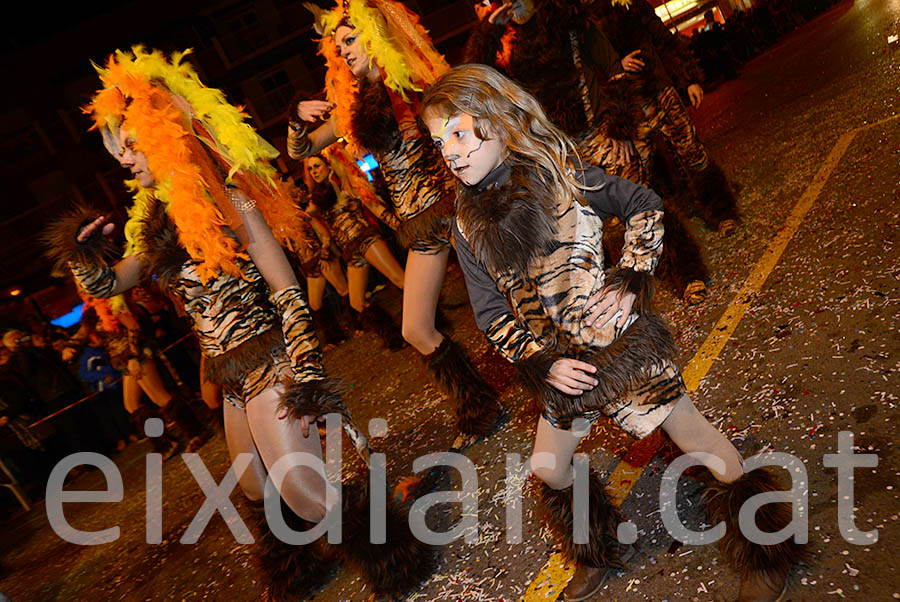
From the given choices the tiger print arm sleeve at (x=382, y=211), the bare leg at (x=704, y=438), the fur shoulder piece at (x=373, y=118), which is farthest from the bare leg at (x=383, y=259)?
the bare leg at (x=704, y=438)

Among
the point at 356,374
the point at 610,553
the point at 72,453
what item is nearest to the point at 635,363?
the point at 610,553

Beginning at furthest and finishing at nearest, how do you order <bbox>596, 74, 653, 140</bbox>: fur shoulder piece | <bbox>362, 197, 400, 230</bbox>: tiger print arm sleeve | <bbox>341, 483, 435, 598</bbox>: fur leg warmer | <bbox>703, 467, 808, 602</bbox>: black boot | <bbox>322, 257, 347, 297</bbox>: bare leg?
<bbox>322, 257, 347, 297</bbox>: bare leg < <bbox>362, 197, 400, 230</bbox>: tiger print arm sleeve < <bbox>596, 74, 653, 140</bbox>: fur shoulder piece < <bbox>341, 483, 435, 598</bbox>: fur leg warmer < <bbox>703, 467, 808, 602</bbox>: black boot

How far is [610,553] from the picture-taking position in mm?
2328

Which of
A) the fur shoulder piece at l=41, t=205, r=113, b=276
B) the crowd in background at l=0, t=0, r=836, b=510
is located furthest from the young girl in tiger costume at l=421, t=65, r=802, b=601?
the crowd in background at l=0, t=0, r=836, b=510

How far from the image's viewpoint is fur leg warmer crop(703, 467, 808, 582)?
1963 millimetres

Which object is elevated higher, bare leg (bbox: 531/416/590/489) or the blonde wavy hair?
the blonde wavy hair

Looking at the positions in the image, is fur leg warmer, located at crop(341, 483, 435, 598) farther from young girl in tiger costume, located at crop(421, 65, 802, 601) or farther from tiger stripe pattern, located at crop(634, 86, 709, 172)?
tiger stripe pattern, located at crop(634, 86, 709, 172)

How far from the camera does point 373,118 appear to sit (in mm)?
3594

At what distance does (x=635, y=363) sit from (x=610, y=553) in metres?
0.87

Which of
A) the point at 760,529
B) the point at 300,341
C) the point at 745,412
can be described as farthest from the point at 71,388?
the point at 760,529

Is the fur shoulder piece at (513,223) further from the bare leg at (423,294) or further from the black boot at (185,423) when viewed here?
the black boot at (185,423)

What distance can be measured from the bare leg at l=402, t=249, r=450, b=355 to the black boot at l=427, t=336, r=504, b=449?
11cm

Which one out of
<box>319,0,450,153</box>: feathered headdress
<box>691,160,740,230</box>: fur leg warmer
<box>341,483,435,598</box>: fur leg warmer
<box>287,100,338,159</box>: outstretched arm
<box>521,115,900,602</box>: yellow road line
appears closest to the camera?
<box>521,115,900,602</box>: yellow road line

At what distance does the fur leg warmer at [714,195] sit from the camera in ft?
16.5
